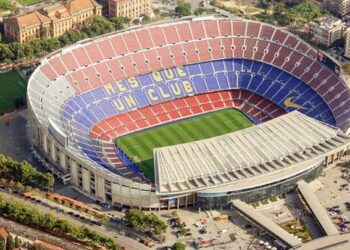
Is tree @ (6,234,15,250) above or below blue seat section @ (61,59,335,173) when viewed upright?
below

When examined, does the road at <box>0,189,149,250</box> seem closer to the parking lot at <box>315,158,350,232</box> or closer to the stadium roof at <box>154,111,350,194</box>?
the stadium roof at <box>154,111,350,194</box>

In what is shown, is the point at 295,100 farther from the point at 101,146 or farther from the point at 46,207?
the point at 46,207

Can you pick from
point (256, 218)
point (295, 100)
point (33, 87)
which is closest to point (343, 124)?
point (295, 100)

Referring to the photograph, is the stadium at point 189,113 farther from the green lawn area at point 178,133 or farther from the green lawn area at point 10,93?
the green lawn area at point 10,93

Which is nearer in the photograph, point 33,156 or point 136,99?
point 33,156

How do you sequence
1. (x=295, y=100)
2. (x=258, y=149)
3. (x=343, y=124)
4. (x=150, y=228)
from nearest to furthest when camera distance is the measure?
(x=150, y=228) < (x=258, y=149) < (x=343, y=124) < (x=295, y=100)

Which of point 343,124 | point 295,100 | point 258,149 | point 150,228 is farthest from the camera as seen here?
point 295,100

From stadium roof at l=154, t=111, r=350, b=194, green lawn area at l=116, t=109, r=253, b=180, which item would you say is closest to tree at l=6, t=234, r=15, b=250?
stadium roof at l=154, t=111, r=350, b=194
